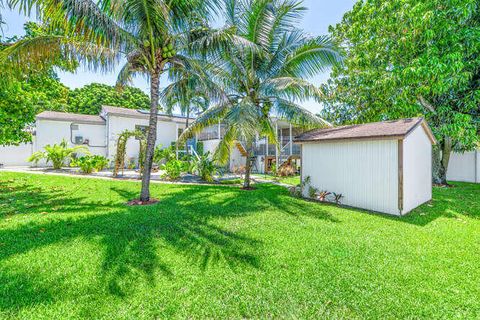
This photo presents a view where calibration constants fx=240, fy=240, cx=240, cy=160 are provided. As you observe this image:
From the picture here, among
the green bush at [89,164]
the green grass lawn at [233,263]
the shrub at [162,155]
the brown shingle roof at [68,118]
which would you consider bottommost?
the green grass lawn at [233,263]

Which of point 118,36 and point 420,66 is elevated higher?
point 420,66

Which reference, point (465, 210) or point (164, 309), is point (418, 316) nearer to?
point (164, 309)

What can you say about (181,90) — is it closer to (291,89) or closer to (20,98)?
(291,89)

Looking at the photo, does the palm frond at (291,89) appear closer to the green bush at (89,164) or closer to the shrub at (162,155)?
the shrub at (162,155)

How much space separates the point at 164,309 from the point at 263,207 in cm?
500

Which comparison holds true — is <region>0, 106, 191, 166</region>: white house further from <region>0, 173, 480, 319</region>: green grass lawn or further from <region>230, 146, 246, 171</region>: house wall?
<region>0, 173, 480, 319</region>: green grass lawn

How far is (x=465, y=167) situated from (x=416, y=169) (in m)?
10.1

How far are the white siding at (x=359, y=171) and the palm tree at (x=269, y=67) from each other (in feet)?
6.37

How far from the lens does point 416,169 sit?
7.62 m

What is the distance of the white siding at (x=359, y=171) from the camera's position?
6.89 m

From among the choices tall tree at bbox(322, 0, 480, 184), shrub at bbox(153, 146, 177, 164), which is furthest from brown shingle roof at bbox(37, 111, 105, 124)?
tall tree at bbox(322, 0, 480, 184)

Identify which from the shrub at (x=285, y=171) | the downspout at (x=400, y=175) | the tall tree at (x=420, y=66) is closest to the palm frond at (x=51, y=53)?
the downspout at (x=400, y=175)

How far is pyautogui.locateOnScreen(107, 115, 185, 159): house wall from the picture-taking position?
19.8 meters

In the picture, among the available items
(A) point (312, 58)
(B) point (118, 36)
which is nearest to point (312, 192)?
(A) point (312, 58)
